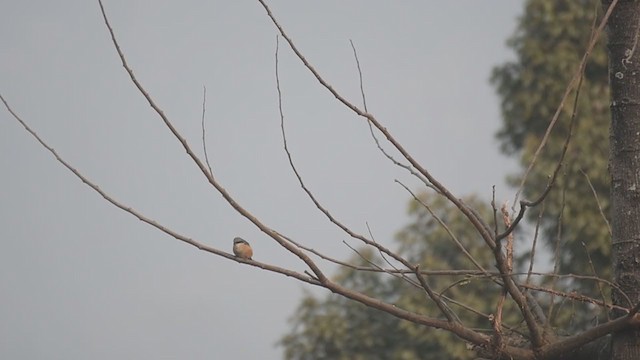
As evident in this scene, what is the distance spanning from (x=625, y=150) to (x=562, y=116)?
383 inches

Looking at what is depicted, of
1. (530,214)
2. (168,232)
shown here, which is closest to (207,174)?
(168,232)

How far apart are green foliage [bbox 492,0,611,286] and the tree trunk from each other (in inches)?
342

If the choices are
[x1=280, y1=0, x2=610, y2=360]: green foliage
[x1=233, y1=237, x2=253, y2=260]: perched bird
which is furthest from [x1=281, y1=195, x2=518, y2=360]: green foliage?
[x1=233, y1=237, x2=253, y2=260]: perched bird

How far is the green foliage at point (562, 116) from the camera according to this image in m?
11.7

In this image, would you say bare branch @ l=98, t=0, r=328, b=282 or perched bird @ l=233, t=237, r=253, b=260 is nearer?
bare branch @ l=98, t=0, r=328, b=282

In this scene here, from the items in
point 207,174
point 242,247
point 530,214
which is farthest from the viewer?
point 530,214

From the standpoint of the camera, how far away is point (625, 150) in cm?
260

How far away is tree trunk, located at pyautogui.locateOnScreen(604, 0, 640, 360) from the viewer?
8.31ft

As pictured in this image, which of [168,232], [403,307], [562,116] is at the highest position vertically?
[562,116]

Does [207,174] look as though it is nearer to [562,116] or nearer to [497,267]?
[497,267]

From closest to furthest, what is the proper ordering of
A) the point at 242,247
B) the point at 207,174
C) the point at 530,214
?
1. the point at 207,174
2. the point at 242,247
3. the point at 530,214

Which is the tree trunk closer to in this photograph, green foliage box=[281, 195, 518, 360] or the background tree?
the background tree

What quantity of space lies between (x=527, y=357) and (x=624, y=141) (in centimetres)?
67

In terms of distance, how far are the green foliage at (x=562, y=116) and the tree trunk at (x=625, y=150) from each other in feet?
28.5
